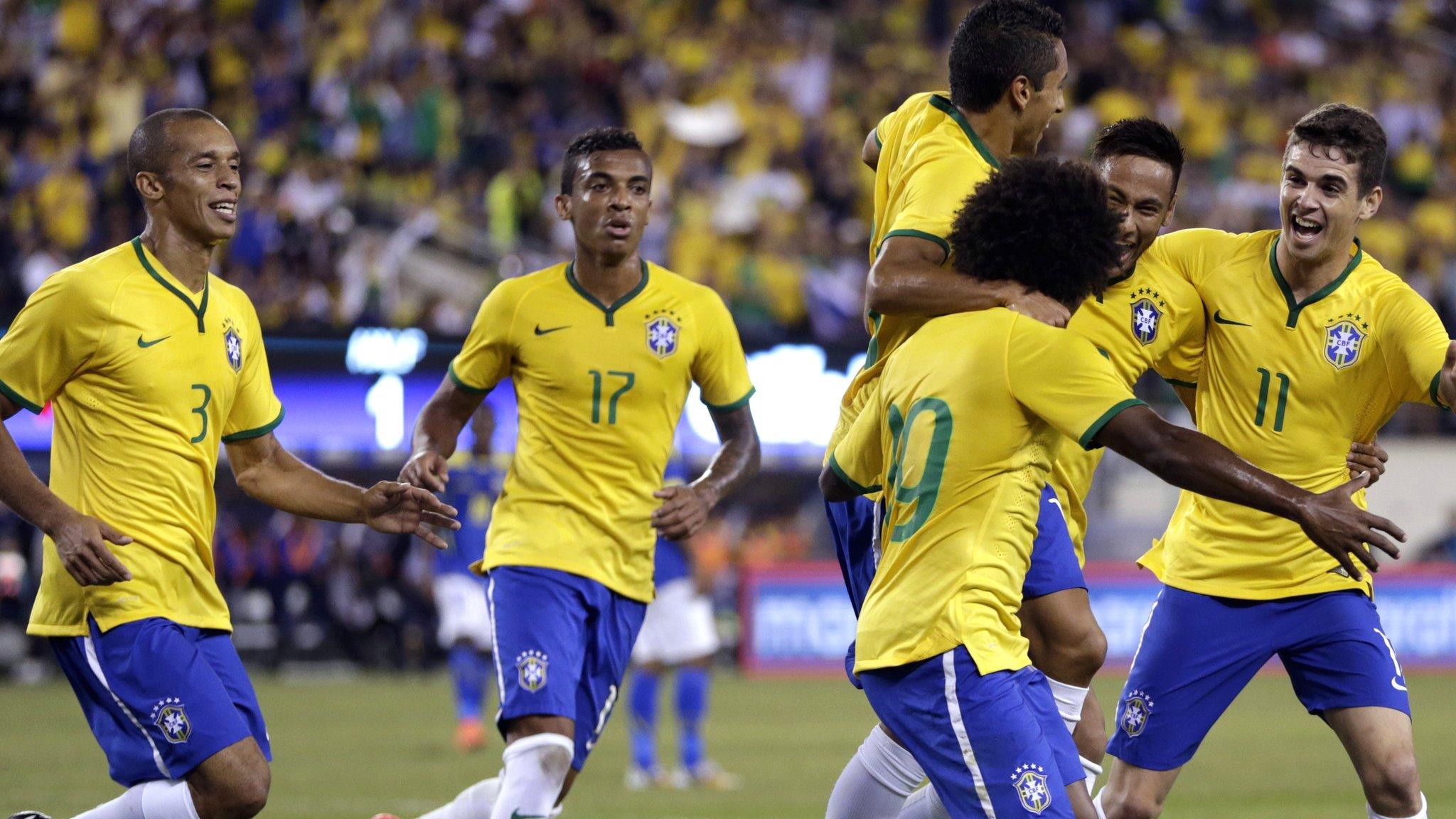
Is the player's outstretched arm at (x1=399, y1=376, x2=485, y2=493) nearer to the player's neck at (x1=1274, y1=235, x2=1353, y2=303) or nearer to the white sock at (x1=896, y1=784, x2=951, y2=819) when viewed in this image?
the white sock at (x1=896, y1=784, x2=951, y2=819)

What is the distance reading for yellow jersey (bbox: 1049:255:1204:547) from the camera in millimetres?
5762

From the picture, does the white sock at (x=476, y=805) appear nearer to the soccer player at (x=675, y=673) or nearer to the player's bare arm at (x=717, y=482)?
the player's bare arm at (x=717, y=482)

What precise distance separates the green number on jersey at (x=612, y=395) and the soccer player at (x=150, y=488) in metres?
1.05

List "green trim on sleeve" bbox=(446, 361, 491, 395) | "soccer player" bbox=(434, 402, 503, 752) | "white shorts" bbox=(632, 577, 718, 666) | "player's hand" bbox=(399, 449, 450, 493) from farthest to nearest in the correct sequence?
"soccer player" bbox=(434, 402, 503, 752), "white shorts" bbox=(632, 577, 718, 666), "green trim on sleeve" bbox=(446, 361, 491, 395), "player's hand" bbox=(399, 449, 450, 493)

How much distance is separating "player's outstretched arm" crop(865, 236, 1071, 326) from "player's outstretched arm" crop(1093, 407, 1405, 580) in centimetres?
33

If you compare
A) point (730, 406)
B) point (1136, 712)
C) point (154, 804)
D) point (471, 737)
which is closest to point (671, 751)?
point (471, 737)

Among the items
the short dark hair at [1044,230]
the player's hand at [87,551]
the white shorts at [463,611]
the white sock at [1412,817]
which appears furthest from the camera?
the white shorts at [463,611]

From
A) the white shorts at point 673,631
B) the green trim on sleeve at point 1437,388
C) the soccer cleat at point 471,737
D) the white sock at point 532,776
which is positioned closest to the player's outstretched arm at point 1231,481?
the green trim on sleeve at point 1437,388

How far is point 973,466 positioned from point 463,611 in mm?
9064

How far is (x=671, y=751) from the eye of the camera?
12.7 m

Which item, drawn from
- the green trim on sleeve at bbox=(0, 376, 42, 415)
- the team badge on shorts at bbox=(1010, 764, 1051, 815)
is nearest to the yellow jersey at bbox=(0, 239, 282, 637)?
the green trim on sleeve at bbox=(0, 376, 42, 415)

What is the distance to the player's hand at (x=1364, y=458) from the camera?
5.67 meters

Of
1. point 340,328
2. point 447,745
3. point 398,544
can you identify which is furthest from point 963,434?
Result: point 398,544

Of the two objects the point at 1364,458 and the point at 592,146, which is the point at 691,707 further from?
the point at 1364,458
